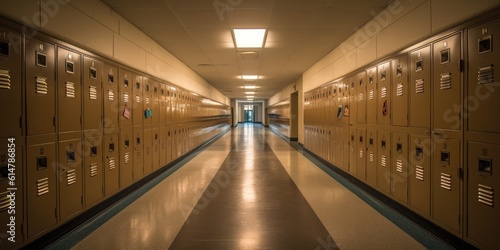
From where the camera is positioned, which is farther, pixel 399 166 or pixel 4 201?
pixel 399 166

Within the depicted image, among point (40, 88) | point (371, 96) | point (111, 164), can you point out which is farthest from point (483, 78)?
point (111, 164)

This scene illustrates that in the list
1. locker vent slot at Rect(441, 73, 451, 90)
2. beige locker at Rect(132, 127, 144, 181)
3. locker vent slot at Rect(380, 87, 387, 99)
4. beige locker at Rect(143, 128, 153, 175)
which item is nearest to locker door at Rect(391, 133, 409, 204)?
locker vent slot at Rect(380, 87, 387, 99)

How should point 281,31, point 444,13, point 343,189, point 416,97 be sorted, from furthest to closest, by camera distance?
point 281,31, point 343,189, point 416,97, point 444,13

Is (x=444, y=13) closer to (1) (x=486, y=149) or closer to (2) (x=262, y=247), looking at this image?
(1) (x=486, y=149)

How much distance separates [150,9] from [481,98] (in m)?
3.96

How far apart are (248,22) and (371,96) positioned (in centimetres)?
230

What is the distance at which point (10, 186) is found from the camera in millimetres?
2111

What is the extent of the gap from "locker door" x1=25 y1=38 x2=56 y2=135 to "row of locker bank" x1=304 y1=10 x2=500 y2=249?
3.78 metres

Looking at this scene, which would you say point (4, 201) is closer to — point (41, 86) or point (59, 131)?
point (59, 131)

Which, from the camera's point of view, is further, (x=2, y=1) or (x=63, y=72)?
(x=63, y=72)

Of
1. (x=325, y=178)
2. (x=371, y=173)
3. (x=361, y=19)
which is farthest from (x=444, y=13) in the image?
(x=325, y=178)

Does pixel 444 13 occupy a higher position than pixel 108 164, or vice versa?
pixel 444 13

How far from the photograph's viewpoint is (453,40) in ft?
8.04

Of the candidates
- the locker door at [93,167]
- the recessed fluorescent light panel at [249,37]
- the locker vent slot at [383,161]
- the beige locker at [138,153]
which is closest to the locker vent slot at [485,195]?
the locker vent slot at [383,161]
